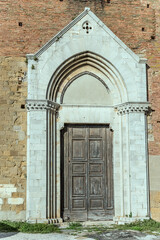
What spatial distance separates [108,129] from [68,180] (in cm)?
187

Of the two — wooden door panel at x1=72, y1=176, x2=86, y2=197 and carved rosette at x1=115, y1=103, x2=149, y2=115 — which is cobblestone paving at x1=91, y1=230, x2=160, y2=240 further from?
carved rosette at x1=115, y1=103, x2=149, y2=115

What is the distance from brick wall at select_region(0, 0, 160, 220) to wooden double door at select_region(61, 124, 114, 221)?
3.86 feet

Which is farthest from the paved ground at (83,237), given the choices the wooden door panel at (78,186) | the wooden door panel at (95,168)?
the wooden door panel at (95,168)

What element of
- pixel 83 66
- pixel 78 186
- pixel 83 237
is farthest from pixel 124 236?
pixel 83 66

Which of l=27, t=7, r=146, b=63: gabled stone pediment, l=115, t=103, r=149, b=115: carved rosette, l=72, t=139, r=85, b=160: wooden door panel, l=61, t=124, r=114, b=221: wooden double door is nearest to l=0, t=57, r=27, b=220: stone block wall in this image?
l=61, t=124, r=114, b=221: wooden double door

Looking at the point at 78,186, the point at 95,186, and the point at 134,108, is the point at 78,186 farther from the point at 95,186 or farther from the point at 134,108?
the point at 134,108

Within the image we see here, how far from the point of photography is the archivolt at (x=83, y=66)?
10430 mm

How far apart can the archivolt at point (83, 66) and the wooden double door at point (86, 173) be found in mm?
1159

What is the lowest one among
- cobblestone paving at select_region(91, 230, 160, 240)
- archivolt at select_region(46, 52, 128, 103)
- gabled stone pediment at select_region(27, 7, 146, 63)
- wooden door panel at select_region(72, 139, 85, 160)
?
cobblestone paving at select_region(91, 230, 160, 240)

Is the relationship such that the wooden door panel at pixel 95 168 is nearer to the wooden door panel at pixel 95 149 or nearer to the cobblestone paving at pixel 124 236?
the wooden door panel at pixel 95 149

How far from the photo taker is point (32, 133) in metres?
9.91

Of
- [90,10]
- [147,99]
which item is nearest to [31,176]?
[147,99]

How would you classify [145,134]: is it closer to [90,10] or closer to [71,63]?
[71,63]

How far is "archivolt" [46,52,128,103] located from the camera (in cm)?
1043
